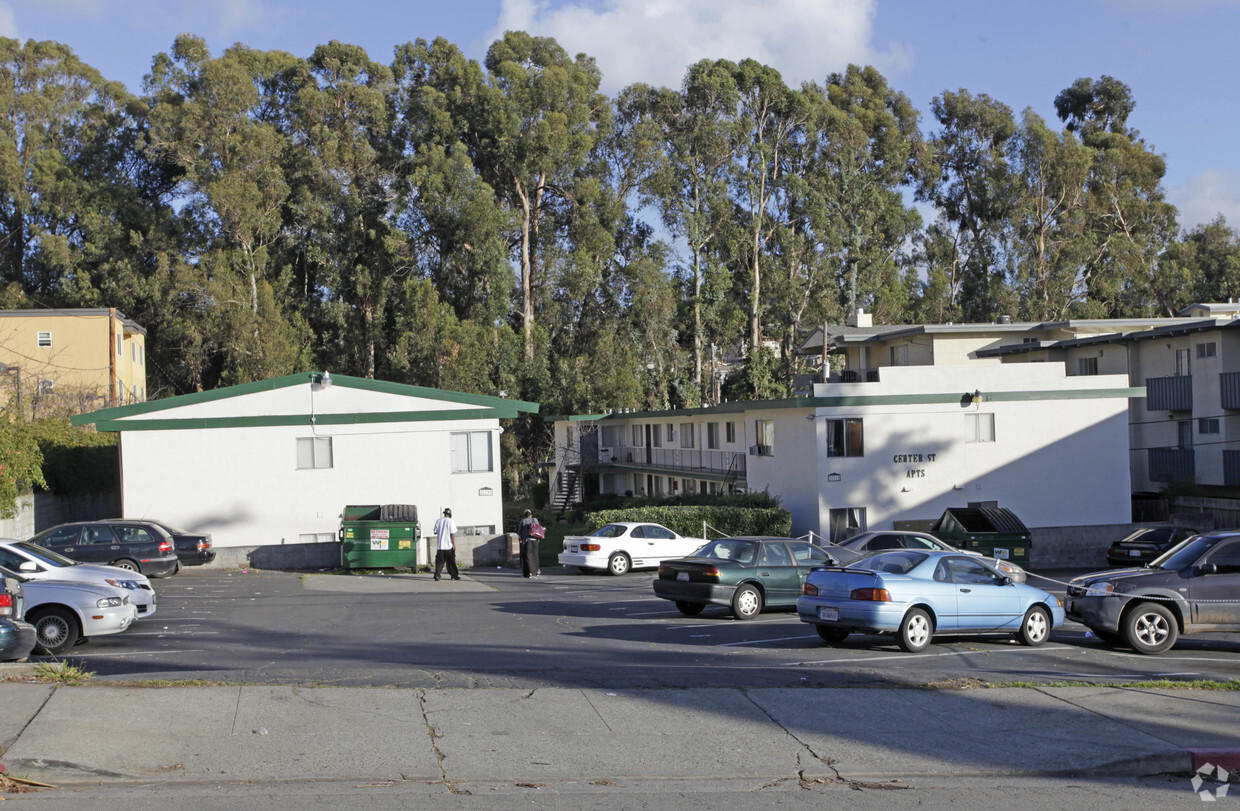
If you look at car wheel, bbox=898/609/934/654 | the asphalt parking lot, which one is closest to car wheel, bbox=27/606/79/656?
the asphalt parking lot

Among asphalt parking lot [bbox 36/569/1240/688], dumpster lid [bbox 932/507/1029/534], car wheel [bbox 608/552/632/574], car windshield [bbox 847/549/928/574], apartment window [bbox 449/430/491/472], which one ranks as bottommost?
car wheel [bbox 608/552/632/574]

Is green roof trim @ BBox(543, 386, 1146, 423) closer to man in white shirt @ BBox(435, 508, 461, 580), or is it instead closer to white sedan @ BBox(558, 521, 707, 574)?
white sedan @ BBox(558, 521, 707, 574)

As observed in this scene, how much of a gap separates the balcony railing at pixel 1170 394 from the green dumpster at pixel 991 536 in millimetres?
16624

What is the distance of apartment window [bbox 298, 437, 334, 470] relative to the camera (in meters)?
30.6

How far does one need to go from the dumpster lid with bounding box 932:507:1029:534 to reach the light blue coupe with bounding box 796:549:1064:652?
37.5ft

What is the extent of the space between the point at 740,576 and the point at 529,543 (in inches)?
396

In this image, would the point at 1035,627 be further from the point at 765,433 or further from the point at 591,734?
Result: the point at 765,433

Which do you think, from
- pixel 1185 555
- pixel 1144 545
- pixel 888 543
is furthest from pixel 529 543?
pixel 1144 545

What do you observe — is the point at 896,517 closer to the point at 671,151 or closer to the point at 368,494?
the point at 368,494

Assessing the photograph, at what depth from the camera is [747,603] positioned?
60.0 ft

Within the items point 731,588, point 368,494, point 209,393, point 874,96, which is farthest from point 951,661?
point 874,96

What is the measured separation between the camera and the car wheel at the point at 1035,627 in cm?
1559

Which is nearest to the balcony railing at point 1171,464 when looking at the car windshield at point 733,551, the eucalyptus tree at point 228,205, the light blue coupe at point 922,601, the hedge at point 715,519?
the hedge at point 715,519

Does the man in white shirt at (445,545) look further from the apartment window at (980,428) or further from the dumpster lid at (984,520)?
the apartment window at (980,428)
